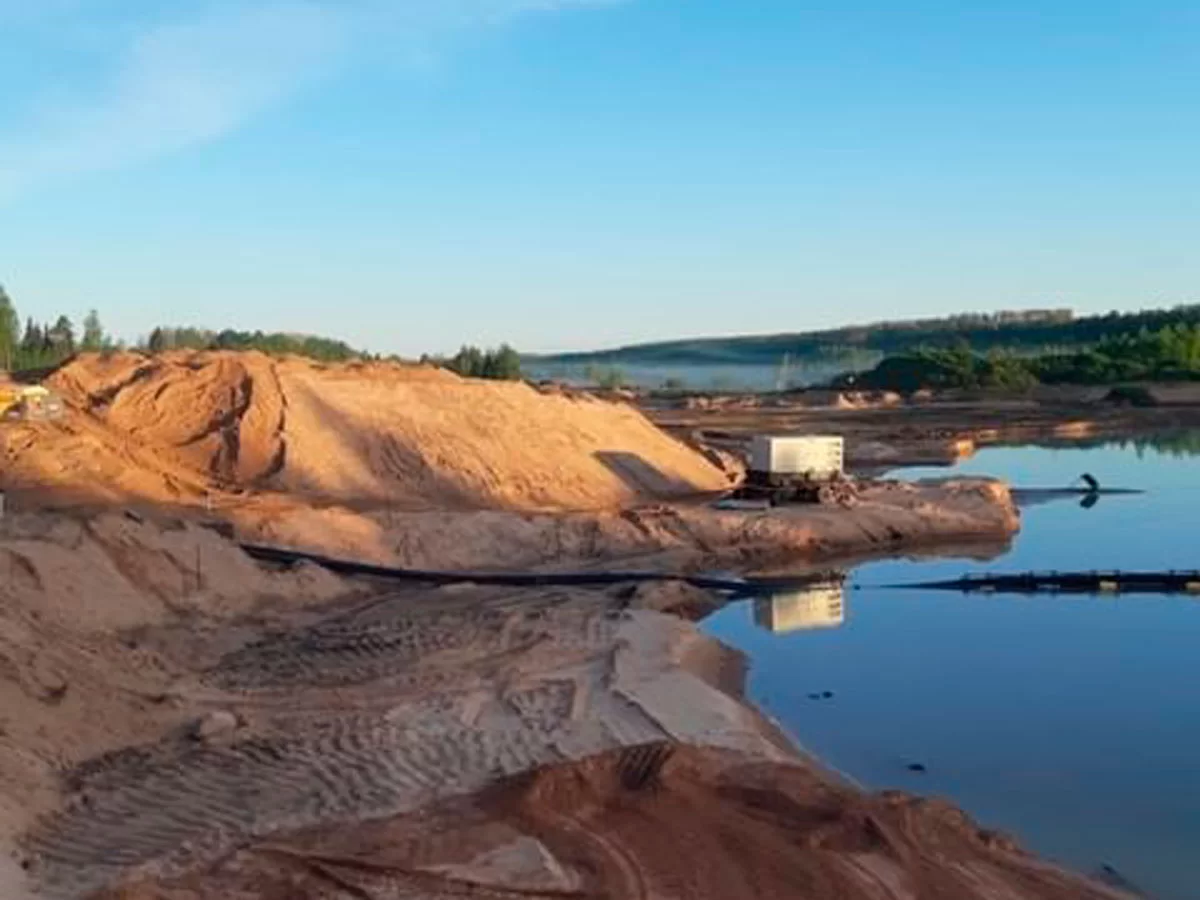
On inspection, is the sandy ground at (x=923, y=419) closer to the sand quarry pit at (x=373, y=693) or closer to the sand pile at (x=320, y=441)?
the sand pile at (x=320, y=441)

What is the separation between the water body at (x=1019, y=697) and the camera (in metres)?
16.2

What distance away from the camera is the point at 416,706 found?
59.7 feet

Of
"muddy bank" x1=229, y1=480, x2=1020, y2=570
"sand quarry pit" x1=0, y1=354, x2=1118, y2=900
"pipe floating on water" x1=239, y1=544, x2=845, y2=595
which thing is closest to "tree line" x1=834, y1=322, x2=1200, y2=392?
"muddy bank" x1=229, y1=480, x2=1020, y2=570

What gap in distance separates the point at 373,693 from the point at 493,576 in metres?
11.5

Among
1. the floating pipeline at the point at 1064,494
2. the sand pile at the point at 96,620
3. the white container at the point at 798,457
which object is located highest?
the white container at the point at 798,457

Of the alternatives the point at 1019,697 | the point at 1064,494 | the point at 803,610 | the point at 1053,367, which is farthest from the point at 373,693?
the point at 1053,367

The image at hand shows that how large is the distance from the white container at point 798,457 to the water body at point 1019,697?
17.7 ft

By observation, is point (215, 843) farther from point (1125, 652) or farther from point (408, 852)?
point (1125, 652)

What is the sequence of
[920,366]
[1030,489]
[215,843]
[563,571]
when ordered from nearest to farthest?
[215,843] < [563,571] < [1030,489] < [920,366]

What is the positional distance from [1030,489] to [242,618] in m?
37.2

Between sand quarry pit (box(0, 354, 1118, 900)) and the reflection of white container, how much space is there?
62.4 inches

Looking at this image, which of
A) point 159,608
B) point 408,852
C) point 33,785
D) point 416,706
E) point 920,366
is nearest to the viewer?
point 408,852

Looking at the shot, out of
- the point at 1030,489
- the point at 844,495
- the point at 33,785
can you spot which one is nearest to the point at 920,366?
the point at 1030,489

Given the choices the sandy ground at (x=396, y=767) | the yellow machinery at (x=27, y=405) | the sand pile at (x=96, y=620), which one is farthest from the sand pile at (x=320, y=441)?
the sandy ground at (x=396, y=767)
